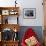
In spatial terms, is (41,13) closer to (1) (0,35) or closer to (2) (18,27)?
(2) (18,27)

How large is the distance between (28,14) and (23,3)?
47cm

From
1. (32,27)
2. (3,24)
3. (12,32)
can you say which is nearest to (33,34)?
(32,27)

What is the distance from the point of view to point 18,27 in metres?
5.79

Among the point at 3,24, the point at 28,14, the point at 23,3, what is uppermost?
the point at 23,3

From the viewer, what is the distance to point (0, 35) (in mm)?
5613

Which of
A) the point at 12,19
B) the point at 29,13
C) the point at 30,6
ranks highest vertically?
the point at 30,6

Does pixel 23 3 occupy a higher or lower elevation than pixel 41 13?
higher

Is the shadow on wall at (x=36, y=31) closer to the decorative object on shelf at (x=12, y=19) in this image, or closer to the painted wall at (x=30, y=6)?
the painted wall at (x=30, y=6)

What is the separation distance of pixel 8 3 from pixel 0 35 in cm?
127

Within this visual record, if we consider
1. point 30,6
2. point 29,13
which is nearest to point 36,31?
point 29,13

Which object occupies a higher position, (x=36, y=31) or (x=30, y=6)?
(x=30, y=6)

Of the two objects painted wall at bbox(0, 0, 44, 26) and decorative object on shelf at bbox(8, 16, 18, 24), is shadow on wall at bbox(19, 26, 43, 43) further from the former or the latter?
decorative object on shelf at bbox(8, 16, 18, 24)

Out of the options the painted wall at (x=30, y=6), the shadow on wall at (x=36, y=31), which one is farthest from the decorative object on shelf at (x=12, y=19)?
the shadow on wall at (x=36, y=31)

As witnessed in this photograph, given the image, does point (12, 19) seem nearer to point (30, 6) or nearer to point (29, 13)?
point (29, 13)
